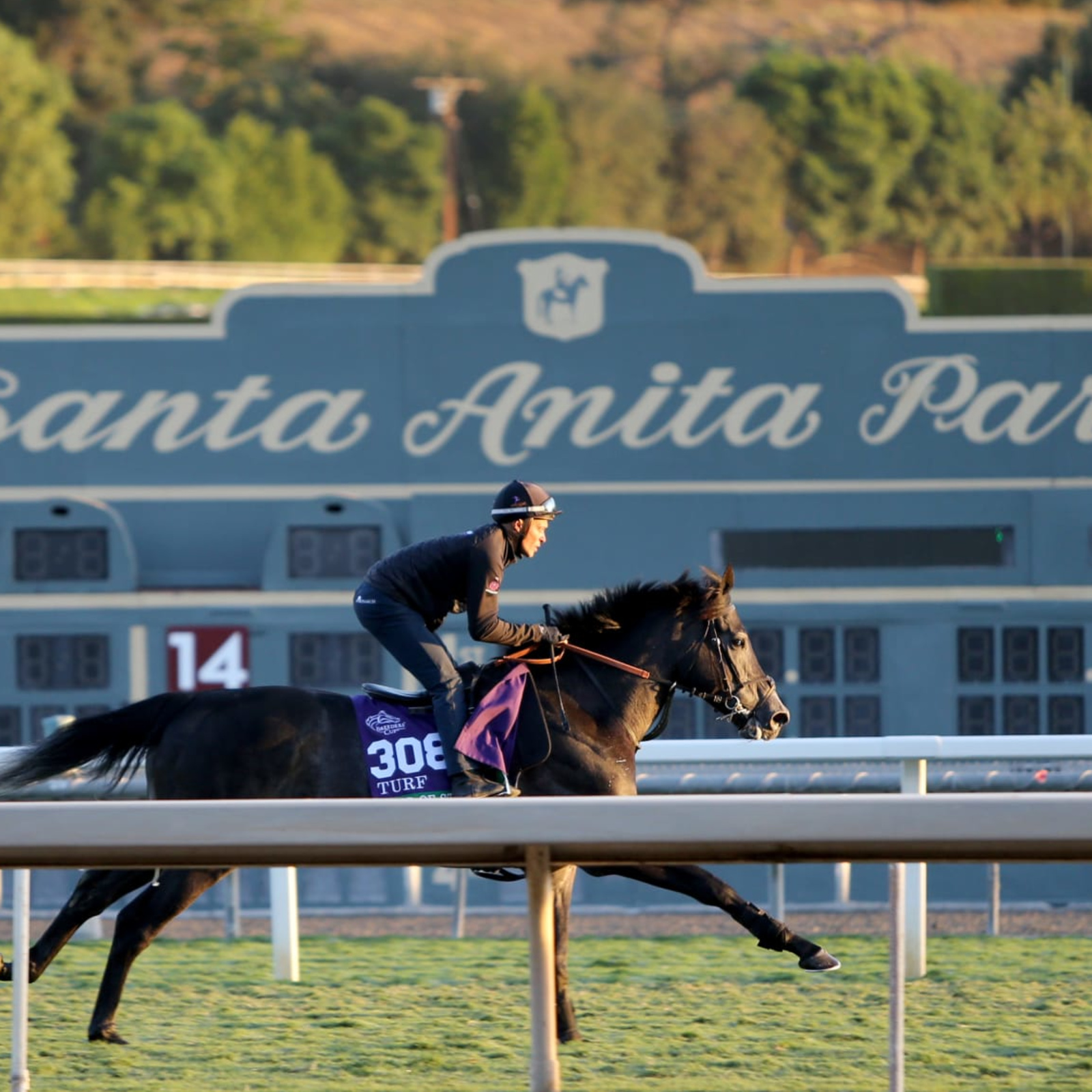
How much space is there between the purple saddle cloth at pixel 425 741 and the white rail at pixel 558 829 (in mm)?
2231

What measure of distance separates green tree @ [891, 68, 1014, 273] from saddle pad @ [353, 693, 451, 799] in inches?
2321

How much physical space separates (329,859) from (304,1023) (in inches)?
79.1

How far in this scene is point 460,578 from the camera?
5.72 m

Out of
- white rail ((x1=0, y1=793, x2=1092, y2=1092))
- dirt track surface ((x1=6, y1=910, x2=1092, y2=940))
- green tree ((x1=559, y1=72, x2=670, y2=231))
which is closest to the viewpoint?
white rail ((x1=0, y1=793, x2=1092, y2=1092))

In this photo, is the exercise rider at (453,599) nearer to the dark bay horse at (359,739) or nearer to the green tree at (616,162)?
the dark bay horse at (359,739)

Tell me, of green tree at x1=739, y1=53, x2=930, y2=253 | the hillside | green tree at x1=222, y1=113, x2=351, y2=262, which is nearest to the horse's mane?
green tree at x1=222, y1=113, x2=351, y2=262

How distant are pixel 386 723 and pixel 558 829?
252cm

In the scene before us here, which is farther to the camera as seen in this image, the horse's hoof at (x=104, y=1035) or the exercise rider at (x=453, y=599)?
the exercise rider at (x=453, y=599)

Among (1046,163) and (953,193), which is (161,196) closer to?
(953,193)

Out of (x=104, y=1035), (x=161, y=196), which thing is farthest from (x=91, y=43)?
(x=104, y=1035)

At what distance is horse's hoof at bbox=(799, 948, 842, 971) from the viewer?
487 cm

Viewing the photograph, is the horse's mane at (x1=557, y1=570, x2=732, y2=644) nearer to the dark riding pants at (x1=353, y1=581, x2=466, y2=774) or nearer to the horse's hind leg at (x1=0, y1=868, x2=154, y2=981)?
the dark riding pants at (x1=353, y1=581, x2=466, y2=774)

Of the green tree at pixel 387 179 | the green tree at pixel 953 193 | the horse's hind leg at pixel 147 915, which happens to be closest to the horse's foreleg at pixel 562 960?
the horse's hind leg at pixel 147 915

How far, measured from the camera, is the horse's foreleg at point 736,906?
490 cm
